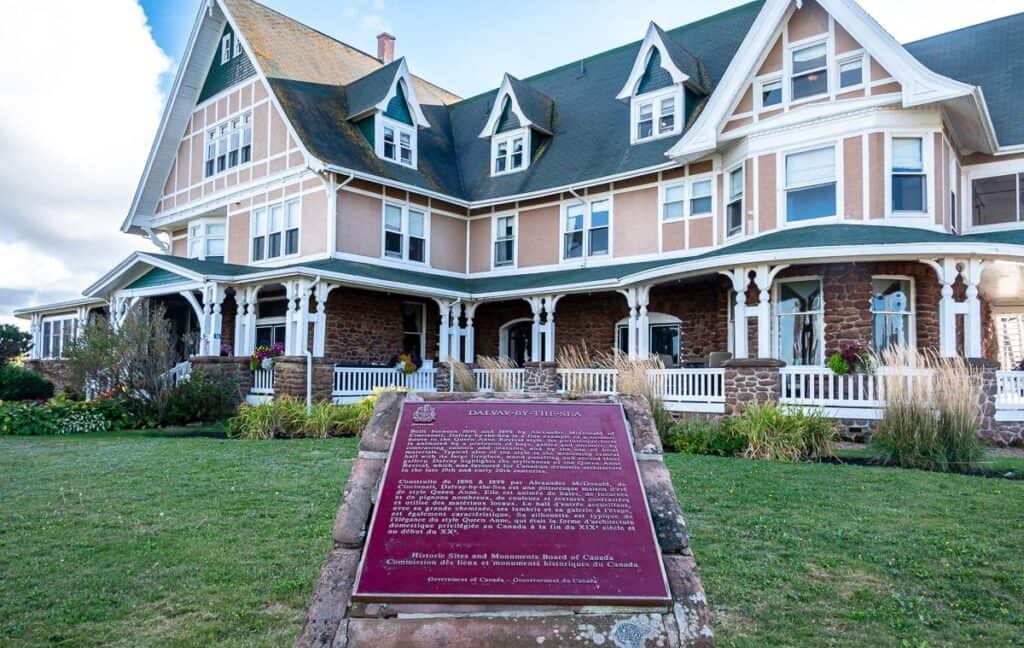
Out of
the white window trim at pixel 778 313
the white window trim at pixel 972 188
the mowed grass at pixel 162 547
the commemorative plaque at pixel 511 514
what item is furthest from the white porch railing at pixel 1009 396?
the commemorative plaque at pixel 511 514

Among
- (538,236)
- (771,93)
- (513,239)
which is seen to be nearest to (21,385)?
(513,239)

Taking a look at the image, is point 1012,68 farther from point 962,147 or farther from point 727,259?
point 727,259

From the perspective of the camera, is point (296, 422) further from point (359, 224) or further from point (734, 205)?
point (734, 205)

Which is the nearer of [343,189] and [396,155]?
[343,189]

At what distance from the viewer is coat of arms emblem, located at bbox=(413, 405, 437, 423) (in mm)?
4633

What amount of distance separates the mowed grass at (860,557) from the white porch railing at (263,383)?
43.5 feet

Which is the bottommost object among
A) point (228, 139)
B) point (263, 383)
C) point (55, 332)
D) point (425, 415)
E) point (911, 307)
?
point (263, 383)

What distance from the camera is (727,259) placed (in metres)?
15.2

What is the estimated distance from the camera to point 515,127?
24312 millimetres

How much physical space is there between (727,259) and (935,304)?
4.54 m

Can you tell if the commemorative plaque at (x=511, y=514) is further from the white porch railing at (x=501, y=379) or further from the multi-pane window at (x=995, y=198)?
the multi-pane window at (x=995, y=198)

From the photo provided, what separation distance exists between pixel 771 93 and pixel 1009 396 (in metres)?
8.32

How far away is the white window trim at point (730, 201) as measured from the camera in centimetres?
1762

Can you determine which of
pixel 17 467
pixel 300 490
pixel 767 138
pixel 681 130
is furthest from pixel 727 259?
pixel 17 467
